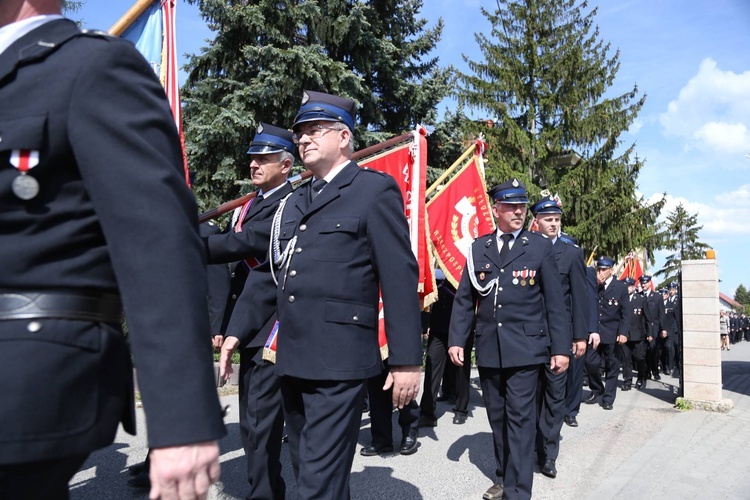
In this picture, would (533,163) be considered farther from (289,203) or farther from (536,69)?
(289,203)

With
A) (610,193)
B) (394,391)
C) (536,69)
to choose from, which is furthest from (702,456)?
(536,69)

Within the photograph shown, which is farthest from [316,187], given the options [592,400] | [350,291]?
[592,400]

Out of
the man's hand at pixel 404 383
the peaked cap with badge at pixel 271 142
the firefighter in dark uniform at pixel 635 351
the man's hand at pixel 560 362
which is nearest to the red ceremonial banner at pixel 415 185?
the man's hand at pixel 560 362

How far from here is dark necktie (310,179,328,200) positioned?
3.32 m

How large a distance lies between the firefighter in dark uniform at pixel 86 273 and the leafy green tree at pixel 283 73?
40.6 ft

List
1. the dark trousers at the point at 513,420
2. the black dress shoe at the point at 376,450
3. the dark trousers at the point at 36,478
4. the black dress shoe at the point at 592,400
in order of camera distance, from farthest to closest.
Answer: the black dress shoe at the point at 592,400 < the black dress shoe at the point at 376,450 < the dark trousers at the point at 513,420 < the dark trousers at the point at 36,478

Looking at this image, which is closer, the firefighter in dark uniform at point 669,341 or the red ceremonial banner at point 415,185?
the red ceremonial banner at point 415,185

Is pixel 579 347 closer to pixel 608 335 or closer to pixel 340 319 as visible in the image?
pixel 340 319

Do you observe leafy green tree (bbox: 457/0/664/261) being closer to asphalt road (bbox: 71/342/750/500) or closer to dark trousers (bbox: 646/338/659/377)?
dark trousers (bbox: 646/338/659/377)

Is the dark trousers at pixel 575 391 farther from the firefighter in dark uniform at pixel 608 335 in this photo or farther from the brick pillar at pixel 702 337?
the brick pillar at pixel 702 337

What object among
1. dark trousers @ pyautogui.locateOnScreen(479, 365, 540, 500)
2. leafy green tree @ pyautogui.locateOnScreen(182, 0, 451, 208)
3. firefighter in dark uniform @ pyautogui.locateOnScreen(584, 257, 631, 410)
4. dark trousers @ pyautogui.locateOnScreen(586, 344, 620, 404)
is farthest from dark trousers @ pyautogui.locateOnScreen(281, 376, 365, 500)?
leafy green tree @ pyautogui.locateOnScreen(182, 0, 451, 208)

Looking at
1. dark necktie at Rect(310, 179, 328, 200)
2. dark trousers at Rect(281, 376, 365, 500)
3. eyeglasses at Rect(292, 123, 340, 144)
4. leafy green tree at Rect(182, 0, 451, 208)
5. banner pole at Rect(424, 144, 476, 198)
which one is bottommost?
dark trousers at Rect(281, 376, 365, 500)

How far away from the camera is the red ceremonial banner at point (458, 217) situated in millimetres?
7852

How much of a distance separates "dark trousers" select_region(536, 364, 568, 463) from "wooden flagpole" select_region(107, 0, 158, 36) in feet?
12.8
